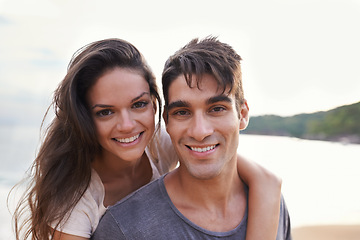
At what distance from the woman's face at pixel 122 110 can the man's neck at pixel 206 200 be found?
310mm

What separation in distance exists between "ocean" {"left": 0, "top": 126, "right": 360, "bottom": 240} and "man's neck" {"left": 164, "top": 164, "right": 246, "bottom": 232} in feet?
11.6

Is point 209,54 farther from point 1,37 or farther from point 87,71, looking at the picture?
point 1,37

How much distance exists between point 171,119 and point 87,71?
1.96ft

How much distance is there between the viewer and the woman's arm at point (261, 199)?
207 cm

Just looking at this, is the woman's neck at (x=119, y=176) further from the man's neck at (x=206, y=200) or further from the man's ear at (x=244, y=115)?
the man's ear at (x=244, y=115)

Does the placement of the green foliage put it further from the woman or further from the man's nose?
the man's nose

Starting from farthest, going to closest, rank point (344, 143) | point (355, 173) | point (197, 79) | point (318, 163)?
point (344, 143), point (318, 163), point (355, 173), point (197, 79)

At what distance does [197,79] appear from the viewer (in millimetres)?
1945

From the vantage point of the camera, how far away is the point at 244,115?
2256 millimetres

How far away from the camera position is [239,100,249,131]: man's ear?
7.25ft

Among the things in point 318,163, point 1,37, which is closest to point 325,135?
point 318,163

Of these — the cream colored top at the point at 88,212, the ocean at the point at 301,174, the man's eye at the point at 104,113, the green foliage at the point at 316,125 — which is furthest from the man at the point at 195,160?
the green foliage at the point at 316,125

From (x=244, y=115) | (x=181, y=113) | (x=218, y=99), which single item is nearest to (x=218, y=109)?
(x=218, y=99)

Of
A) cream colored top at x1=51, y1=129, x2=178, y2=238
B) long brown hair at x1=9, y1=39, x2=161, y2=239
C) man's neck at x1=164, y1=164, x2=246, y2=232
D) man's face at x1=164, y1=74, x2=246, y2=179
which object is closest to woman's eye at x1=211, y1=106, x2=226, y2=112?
man's face at x1=164, y1=74, x2=246, y2=179
